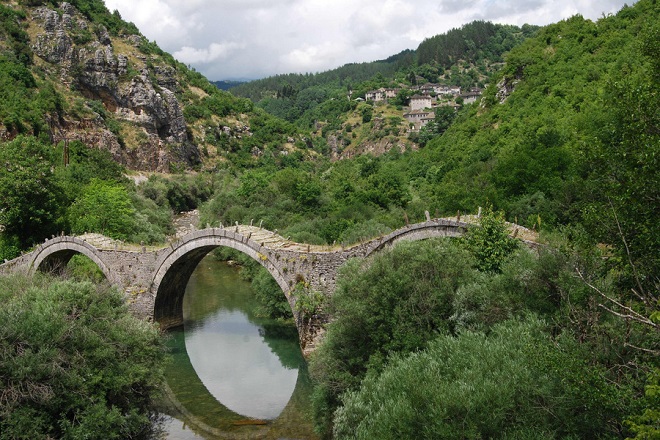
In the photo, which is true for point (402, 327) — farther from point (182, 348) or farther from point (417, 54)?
point (417, 54)

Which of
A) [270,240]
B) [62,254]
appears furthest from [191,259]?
[62,254]

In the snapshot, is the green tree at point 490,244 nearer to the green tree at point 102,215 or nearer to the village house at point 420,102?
the green tree at point 102,215

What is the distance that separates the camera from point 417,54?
490 ft

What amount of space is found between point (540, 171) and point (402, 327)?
12.6 meters

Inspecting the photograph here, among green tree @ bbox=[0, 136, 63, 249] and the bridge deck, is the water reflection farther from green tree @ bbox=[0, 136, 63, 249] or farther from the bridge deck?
green tree @ bbox=[0, 136, 63, 249]

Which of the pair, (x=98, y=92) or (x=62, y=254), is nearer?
(x=62, y=254)

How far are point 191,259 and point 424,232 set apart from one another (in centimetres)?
1132

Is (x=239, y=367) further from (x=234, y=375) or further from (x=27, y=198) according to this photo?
(x=27, y=198)

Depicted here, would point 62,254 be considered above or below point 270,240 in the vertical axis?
above

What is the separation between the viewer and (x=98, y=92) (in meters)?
63.2

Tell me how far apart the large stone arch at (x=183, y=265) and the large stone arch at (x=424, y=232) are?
159 inches

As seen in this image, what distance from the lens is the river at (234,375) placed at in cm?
Result: 1586

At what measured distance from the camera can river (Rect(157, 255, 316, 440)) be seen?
15.9 meters

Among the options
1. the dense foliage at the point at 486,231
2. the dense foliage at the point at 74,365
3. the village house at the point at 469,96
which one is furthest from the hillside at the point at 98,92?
the village house at the point at 469,96
